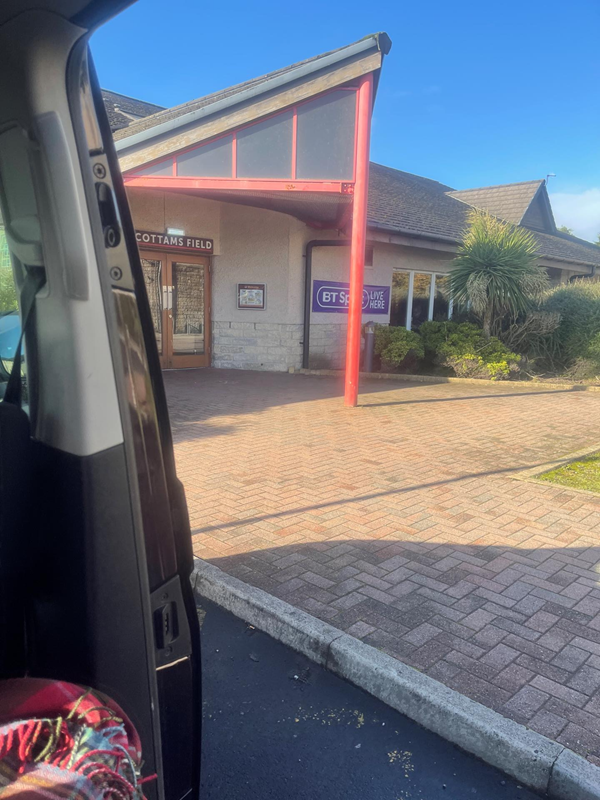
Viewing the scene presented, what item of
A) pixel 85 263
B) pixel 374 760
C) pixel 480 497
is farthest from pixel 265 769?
pixel 480 497

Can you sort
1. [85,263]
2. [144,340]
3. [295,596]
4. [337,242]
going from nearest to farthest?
[85,263], [144,340], [295,596], [337,242]

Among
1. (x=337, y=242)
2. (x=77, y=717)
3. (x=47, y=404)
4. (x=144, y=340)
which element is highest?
(x=337, y=242)

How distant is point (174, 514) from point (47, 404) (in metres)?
0.40

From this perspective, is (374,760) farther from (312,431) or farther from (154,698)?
(312,431)

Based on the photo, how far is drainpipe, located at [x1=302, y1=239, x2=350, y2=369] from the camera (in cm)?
1342

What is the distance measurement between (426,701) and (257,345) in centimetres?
1174

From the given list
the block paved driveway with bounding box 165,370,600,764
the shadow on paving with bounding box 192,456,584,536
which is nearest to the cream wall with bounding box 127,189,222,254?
the block paved driveway with bounding box 165,370,600,764

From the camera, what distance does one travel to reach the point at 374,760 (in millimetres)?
2398

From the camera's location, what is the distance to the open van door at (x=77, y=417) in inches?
49.0

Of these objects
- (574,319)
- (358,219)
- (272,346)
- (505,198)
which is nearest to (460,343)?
(574,319)

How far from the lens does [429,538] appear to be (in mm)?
4305

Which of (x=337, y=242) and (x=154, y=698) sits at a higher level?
(x=337, y=242)

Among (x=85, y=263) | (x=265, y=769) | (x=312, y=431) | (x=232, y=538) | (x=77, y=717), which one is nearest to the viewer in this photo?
(x=77, y=717)

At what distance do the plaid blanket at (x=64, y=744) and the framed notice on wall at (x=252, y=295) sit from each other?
42.1ft
